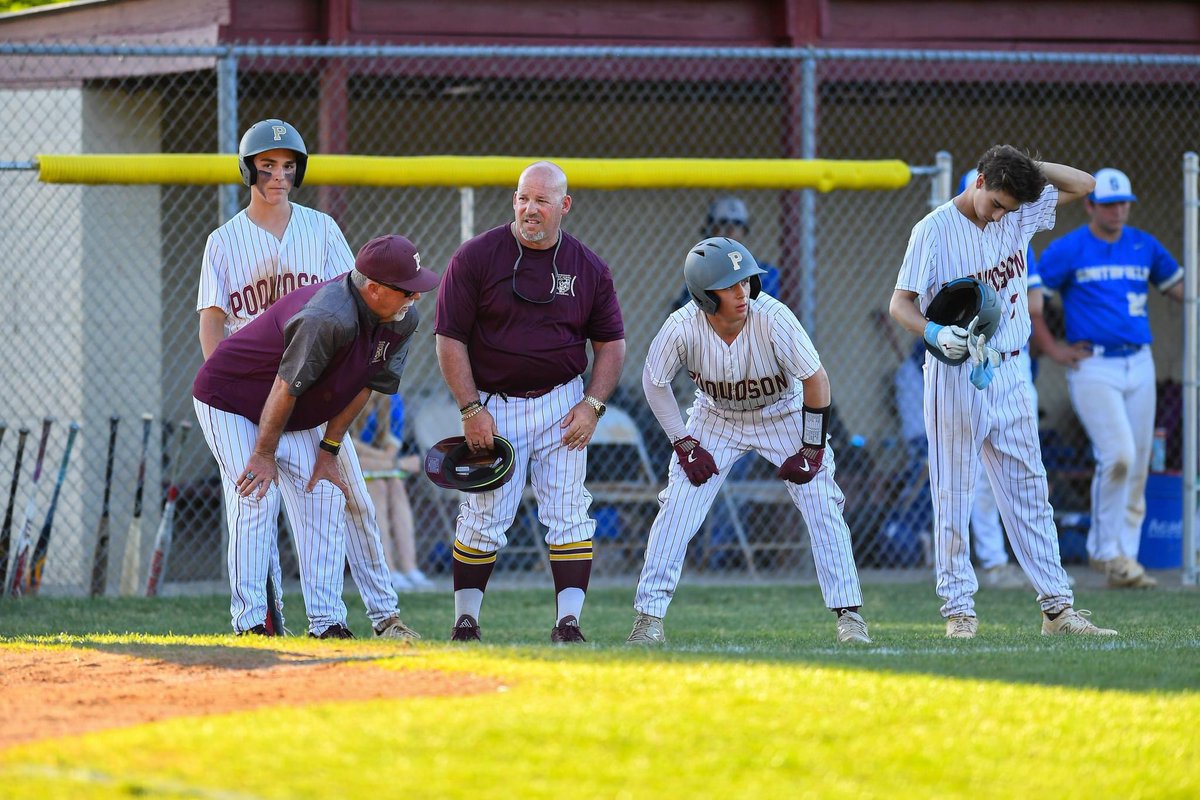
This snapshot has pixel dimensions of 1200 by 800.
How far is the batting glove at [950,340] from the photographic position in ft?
20.8

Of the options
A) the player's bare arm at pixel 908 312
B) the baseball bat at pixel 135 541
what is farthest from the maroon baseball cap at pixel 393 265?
the baseball bat at pixel 135 541

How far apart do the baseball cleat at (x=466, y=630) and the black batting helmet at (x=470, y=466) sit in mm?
554

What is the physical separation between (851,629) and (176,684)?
280cm

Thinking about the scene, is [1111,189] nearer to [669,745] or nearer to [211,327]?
[211,327]

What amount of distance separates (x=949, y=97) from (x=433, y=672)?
8943mm

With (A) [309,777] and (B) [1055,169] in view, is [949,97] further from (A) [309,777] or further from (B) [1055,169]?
(A) [309,777]

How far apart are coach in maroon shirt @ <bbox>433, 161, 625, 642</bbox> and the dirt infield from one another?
42.5 inches

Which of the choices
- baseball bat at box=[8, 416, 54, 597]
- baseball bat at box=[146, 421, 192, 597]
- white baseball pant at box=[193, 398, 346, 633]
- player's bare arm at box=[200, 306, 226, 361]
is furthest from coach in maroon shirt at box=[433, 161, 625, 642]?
Result: baseball bat at box=[8, 416, 54, 597]

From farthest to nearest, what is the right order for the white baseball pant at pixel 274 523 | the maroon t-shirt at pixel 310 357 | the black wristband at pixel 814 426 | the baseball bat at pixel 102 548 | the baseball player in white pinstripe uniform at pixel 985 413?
the baseball bat at pixel 102 548, the baseball player in white pinstripe uniform at pixel 985 413, the black wristband at pixel 814 426, the white baseball pant at pixel 274 523, the maroon t-shirt at pixel 310 357

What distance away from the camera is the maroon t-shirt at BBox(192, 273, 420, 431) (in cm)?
568

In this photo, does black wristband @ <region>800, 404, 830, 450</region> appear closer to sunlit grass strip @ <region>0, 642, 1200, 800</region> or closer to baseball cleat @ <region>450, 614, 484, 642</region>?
baseball cleat @ <region>450, 614, 484, 642</region>

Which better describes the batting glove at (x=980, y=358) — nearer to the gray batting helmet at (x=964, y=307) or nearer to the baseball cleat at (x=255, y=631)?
the gray batting helmet at (x=964, y=307)

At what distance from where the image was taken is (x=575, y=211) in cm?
1228

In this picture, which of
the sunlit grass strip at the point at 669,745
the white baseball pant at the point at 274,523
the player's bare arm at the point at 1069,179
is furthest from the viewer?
the player's bare arm at the point at 1069,179
